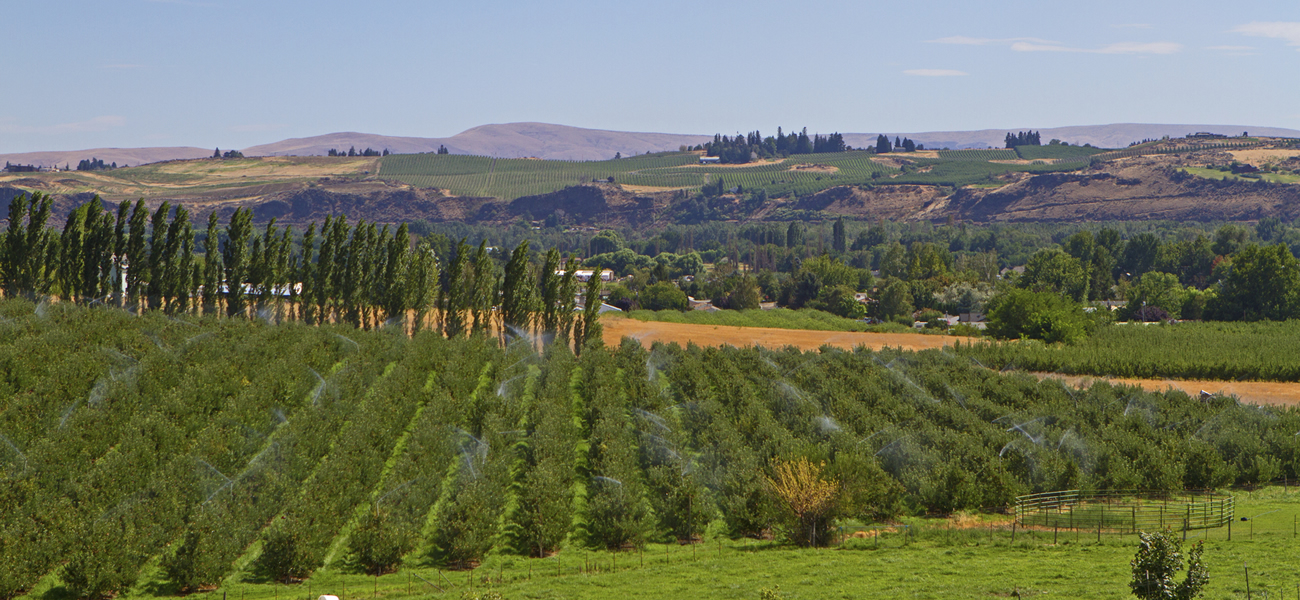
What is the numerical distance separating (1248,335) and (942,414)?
1966 inches

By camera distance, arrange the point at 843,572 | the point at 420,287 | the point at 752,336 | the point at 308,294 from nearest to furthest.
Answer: the point at 843,572, the point at 420,287, the point at 308,294, the point at 752,336

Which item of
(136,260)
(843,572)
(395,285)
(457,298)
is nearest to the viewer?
(843,572)

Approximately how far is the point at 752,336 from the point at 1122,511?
46900 mm

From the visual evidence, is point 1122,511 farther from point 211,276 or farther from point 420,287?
point 211,276

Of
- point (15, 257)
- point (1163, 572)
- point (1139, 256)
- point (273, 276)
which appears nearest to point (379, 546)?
point (1163, 572)

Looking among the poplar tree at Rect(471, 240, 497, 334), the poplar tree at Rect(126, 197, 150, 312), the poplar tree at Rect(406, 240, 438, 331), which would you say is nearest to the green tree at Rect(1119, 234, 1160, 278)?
the poplar tree at Rect(471, 240, 497, 334)

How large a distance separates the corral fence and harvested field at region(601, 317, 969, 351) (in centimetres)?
3853

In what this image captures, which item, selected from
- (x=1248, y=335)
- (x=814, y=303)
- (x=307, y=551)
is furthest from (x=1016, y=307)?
(x=307, y=551)

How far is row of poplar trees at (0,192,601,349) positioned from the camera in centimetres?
6159

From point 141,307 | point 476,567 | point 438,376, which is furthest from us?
point 141,307

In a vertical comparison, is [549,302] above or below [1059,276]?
above

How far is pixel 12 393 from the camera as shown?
36219 mm

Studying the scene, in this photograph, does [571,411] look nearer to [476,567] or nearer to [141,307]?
[476,567]

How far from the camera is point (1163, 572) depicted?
19.7 m
